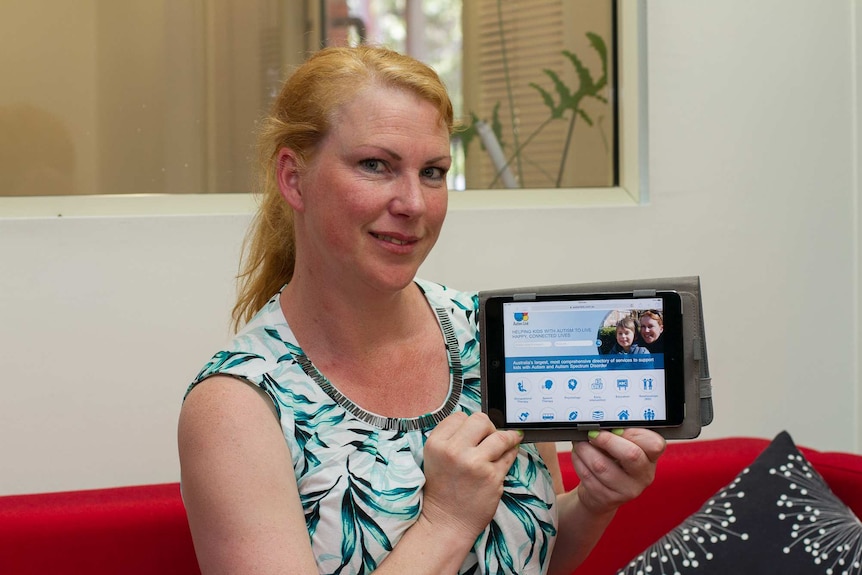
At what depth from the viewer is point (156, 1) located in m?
1.58

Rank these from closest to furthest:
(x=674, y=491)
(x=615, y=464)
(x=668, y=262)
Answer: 1. (x=615, y=464)
2. (x=674, y=491)
3. (x=668, y=262)

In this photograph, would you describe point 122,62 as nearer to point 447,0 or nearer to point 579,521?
point 447,0

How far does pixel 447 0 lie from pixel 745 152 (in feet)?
2.19

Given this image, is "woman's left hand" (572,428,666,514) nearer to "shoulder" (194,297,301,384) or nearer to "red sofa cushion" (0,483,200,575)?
"shoulder" (194,297,301,384)

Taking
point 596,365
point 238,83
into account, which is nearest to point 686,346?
point 596,365

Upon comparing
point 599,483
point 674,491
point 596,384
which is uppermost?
point 596,384

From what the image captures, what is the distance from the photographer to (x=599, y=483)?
112 centimetres

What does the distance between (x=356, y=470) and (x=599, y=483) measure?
29cm

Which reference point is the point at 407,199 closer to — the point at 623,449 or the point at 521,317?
the point at 521,317

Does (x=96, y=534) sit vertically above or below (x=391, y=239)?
below

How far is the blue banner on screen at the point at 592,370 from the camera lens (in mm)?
1082

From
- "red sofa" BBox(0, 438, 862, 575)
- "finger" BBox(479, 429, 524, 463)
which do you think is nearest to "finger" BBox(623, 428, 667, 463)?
"finger" BBox(479, 429, 524, 463)

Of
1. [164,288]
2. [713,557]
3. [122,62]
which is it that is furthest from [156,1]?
[713,557]

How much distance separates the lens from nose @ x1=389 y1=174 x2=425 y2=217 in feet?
3.53
